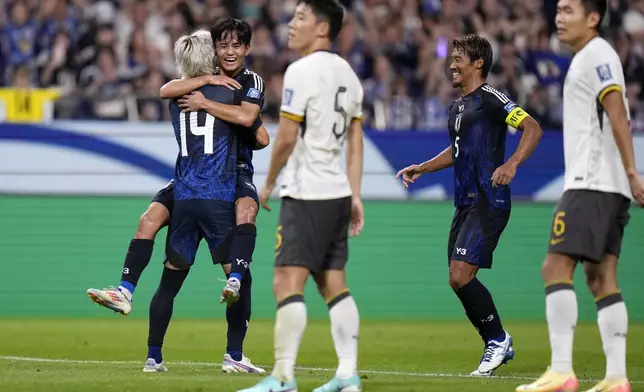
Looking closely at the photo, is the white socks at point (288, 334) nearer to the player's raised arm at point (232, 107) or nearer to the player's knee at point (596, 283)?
the player's knee at point (596, 283)

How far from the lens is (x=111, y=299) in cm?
849

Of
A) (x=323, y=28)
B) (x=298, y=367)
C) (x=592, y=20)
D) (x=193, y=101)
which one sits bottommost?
(x=298, y=367)

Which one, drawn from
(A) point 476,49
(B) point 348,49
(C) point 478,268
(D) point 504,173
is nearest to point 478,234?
(C) point 478,268

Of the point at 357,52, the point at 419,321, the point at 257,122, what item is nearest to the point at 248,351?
the point at 257,122

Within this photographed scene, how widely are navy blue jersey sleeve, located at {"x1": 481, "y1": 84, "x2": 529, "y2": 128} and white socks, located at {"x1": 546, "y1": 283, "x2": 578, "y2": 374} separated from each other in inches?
96.3

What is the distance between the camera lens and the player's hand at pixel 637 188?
6.77 meters

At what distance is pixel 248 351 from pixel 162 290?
9.83 feet

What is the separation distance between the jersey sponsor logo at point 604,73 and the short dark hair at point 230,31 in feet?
10.1

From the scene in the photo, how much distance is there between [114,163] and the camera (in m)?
16.3

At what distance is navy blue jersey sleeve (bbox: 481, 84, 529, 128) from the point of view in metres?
9.22

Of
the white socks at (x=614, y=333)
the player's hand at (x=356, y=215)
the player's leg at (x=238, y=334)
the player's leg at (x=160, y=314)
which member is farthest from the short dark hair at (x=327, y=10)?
the player's leg at (x=160, y=314)

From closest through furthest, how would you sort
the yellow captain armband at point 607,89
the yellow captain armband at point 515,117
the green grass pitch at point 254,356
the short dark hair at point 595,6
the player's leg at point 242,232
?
the yellow captain armband at point 607,89 < the short dark hair at point 595,6 < the green grass pitch at point 254,356 < the player's leg at point 242,232 < the yellow captain armband at point 515,117

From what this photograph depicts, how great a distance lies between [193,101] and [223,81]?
271 millimetres

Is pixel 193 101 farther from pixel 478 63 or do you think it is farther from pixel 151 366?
pixel 478 63
